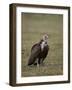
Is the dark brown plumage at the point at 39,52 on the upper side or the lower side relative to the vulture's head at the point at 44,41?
lower

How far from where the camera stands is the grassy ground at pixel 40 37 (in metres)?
1.84

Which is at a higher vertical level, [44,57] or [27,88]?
[44,57]

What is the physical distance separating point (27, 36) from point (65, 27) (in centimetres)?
33

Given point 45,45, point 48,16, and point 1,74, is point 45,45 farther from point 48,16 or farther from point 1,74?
point 1,74

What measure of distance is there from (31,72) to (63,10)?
1.82 feet

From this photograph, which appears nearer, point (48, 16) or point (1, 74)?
point (1, 74)

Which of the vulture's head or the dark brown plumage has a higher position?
the vulture's head

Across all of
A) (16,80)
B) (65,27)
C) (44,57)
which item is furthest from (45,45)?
(16,80)

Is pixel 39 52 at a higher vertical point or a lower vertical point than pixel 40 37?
lower

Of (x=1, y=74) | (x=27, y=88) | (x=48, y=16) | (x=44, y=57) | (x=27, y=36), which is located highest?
(x=48, y=16)

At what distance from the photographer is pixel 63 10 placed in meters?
1.96

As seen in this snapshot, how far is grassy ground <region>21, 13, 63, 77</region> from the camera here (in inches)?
72.4

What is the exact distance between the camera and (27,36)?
→ 1.84 metres

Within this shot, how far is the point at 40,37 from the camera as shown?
1.89 m
